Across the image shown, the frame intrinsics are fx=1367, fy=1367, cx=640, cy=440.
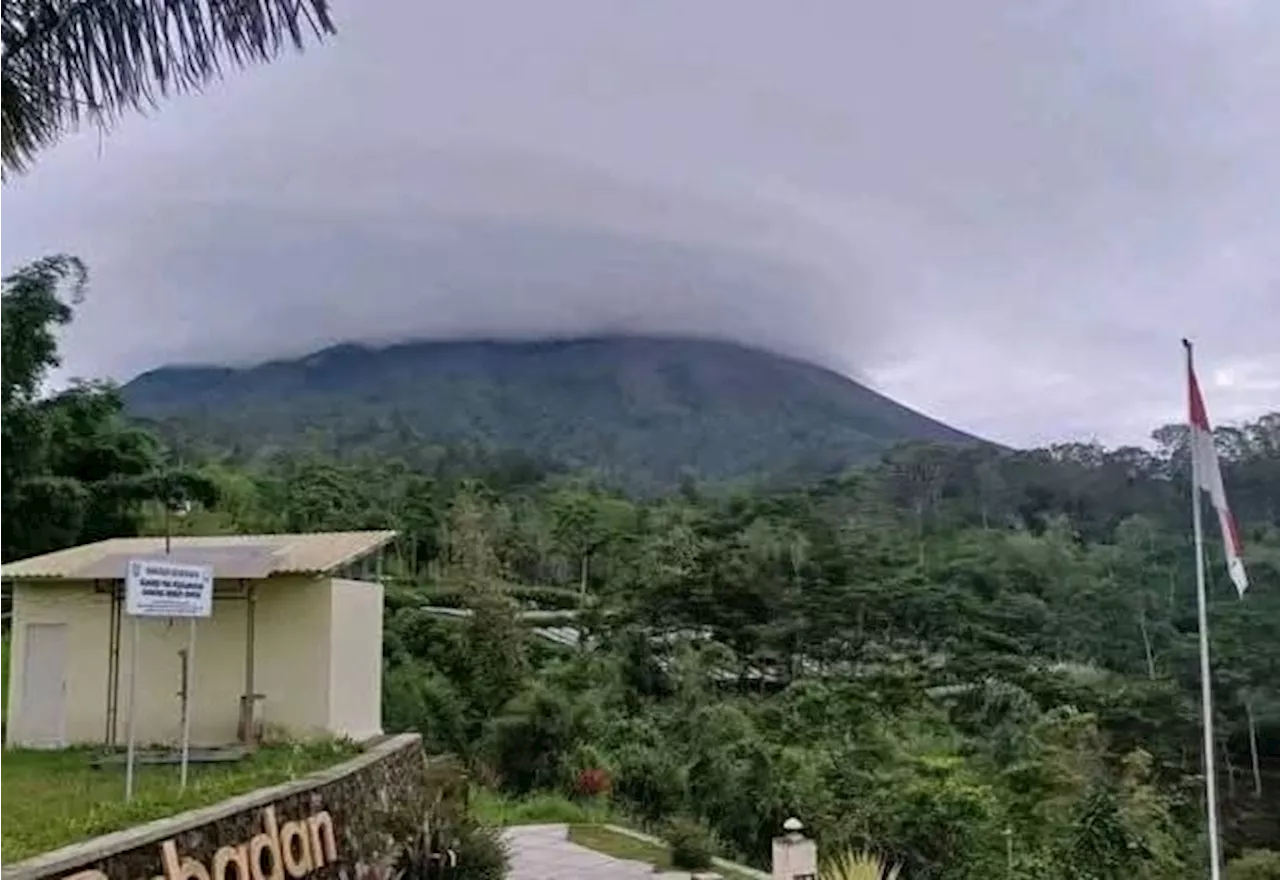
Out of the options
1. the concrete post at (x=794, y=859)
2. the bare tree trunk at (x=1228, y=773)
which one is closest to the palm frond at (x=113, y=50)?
the concrete post at (x=794, y=859)

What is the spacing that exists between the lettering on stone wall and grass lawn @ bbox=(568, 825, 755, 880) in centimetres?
421

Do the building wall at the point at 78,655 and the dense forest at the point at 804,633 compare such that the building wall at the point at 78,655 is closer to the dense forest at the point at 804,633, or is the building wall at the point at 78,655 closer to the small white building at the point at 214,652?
the small white building at the point at 214,652

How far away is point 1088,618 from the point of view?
112 feet

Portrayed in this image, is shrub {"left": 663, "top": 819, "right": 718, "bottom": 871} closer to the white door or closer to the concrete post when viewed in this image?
the concrete post

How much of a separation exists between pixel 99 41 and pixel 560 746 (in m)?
14.6

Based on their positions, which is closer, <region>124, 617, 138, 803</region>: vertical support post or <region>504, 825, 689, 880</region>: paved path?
<region>124, 617, 138, 803</region>: vertical support post

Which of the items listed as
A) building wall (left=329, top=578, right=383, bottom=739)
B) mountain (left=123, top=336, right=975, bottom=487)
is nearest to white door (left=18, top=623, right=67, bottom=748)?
building wall (left=329, top=578, right=383, bottom=739)

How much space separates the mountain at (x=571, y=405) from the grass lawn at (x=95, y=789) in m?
46.1

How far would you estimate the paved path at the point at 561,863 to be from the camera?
10477mm

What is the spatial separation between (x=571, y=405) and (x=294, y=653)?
8157 centimetres

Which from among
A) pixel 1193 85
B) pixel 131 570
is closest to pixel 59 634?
pixel 131 570

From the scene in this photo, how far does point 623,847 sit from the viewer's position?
12242mm

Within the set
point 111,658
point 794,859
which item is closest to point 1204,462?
point 794,859

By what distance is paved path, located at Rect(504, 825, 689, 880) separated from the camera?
1048 cm
